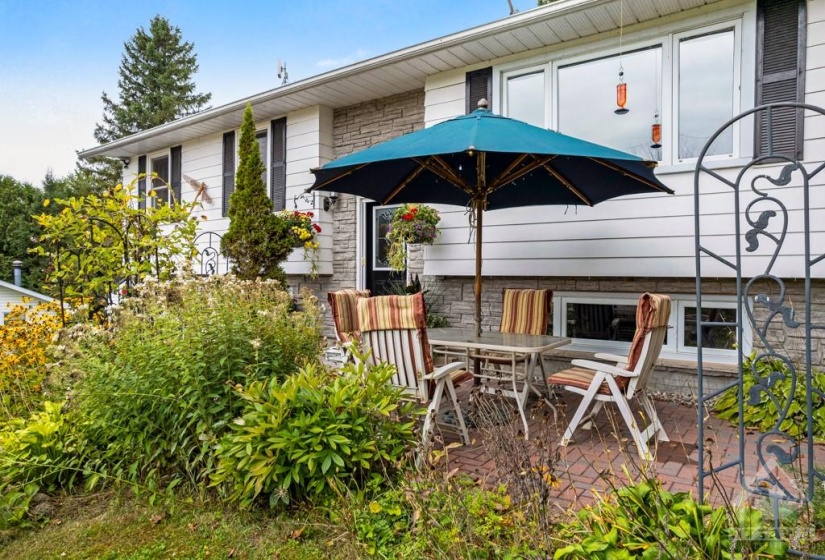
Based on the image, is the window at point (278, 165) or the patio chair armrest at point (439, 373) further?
the window at point (278, 165)

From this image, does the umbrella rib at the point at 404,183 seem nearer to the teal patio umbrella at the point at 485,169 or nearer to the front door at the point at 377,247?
the teal patio umbrella at the point at 485,169

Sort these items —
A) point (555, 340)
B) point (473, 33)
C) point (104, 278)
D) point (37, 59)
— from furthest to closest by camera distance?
point (37, 59), point (473, 33), point (104, 278), point (555, 340)

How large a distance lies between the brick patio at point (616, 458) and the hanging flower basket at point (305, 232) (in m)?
4.10

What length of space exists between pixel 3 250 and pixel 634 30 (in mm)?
24531

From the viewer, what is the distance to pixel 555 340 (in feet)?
13.9

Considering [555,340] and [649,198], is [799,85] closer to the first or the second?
[649,198]

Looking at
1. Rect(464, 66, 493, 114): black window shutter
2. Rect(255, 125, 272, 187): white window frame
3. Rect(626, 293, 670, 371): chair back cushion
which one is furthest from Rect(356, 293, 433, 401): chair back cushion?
Rect(255, 125, 272, 187): white window frame

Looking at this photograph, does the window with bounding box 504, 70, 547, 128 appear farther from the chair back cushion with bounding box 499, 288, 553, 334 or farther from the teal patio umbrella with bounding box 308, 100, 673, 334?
the chair back cushion with bounding box 499, 288, 553, 334

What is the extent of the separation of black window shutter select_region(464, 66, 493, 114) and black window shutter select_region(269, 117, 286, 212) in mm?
3282

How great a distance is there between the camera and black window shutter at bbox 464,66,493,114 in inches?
236

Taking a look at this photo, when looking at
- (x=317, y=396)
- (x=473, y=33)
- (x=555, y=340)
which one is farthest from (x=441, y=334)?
(x=473, y=33)

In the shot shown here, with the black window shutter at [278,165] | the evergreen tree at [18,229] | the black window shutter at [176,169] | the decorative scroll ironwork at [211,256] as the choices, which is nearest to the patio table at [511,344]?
the black window shutter at [278,165]

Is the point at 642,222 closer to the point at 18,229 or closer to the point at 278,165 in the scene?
the point at 278,165

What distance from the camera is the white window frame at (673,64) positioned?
15.1 ft
